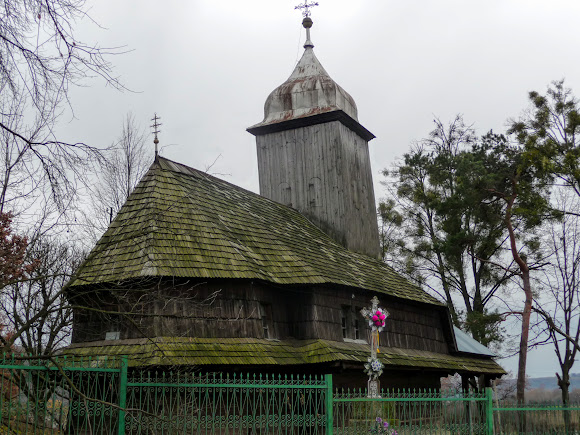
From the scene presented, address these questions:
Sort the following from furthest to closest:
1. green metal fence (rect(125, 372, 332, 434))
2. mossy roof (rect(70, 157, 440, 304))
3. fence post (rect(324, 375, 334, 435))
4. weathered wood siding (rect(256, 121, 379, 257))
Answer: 1. weathered wood siding (rect(256, 121, 379, 257))
2. mossy roof (rect(70, 157, 440, 304))
3. fence post (rect(324, 375, 334, 435))
4. green metal fence (rect(125, 372, 332, 434))

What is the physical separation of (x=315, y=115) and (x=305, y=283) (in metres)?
9.53

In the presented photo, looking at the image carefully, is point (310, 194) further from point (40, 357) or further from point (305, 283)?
point (40, 357)

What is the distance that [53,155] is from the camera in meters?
6.68

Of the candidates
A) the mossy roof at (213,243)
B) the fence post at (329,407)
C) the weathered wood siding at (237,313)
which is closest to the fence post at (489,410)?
the fence post at (329,407)

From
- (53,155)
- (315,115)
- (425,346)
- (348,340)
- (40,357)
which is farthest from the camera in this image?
(315,115)

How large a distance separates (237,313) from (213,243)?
5.98ft

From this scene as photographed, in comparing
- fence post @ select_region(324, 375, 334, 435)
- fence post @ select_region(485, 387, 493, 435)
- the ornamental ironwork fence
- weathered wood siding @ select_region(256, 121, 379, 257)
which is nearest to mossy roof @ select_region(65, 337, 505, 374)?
the ornamental ironwork fence

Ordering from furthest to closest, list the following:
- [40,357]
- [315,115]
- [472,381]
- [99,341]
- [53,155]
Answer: [472,381]
[315,115]
[99,341]
[40,357]
[53,155]

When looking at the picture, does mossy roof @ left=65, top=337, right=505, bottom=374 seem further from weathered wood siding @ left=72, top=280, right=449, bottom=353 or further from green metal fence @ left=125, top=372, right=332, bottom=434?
green metal fence @ left=125, top=372, right=332, bottom=434

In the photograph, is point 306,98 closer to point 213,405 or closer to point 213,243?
point 213,243

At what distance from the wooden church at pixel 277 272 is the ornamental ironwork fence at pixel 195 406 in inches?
32.5

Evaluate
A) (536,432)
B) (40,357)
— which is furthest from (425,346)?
(40,357)

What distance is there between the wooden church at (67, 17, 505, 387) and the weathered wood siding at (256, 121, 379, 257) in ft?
0.13

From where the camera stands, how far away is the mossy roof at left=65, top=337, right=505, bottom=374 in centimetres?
1319
